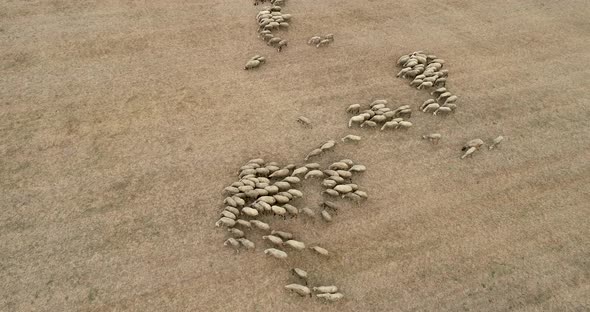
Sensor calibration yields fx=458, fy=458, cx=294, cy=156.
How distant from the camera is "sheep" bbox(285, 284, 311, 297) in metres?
9.41

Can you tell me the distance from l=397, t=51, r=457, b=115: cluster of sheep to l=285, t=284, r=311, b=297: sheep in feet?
22.7

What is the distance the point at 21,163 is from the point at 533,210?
1288 centimetres

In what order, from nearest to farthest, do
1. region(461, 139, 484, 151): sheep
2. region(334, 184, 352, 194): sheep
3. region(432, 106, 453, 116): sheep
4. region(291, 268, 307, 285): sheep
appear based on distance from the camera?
region(291, 268, 307, 285): sheep → region(334, 184, 352, 194): sheep → region(461, 139, 484, 151): sheep → region(432, 106, 453, 116): sheep

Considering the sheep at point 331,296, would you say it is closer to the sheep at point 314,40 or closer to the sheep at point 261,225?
the sheep at point 261,225

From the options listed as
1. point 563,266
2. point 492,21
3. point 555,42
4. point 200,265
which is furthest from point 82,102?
point 555,42

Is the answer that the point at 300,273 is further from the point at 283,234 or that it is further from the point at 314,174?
the point at 314,174

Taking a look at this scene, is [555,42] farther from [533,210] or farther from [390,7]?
[533,210]

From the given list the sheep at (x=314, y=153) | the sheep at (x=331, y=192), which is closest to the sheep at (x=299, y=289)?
the sheep at (x=331, y=192)

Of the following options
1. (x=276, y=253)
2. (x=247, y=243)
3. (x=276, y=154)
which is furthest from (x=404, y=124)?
(x=247, y=243)

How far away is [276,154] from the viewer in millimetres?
12211

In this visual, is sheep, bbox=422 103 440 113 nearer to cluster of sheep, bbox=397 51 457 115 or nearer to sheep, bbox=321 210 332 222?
cluster of sheep, bbox=397 51 457 115

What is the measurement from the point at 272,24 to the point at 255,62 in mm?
2138

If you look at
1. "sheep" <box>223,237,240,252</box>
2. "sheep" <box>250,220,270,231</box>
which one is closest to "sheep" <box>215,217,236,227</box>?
"sheep" <box>223,237,240,252</box>

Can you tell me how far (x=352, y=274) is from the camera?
32.6ft
